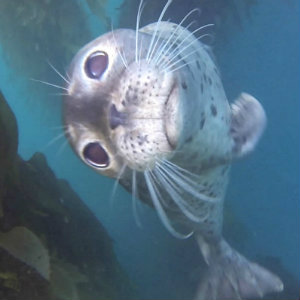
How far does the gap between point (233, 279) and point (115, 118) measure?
2152 millimetres

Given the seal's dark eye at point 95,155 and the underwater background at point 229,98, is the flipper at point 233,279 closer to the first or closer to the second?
the underwater background at point 229,98

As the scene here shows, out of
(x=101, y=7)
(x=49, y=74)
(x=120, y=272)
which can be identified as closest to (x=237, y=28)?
(x=101, y=7)

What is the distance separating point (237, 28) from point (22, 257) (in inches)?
216

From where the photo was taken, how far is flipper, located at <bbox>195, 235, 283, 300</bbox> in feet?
10.2

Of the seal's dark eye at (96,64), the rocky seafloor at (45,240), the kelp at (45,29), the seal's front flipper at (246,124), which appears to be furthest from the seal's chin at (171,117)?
the kelp at (45,29)

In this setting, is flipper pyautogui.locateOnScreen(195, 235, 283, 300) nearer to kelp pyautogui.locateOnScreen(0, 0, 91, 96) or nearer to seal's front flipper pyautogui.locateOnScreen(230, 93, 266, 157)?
seal's front flipper pyautogui.locateOnScreen(230, 93, 266, 157)

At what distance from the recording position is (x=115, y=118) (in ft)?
5.13

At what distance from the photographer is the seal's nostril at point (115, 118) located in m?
1.55

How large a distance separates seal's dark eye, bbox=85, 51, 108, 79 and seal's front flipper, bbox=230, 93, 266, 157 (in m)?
1.11

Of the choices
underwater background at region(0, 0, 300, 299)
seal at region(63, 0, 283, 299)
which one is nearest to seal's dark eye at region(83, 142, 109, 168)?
seal at region(63, 0, 283, 299)

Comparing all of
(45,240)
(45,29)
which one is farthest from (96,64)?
(45,29)

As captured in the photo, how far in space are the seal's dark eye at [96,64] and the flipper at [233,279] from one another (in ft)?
6.83

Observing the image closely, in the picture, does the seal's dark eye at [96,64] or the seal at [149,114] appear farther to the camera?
the seal's dark eye at [96,64]

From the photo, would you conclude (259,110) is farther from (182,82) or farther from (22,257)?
(22,257)
